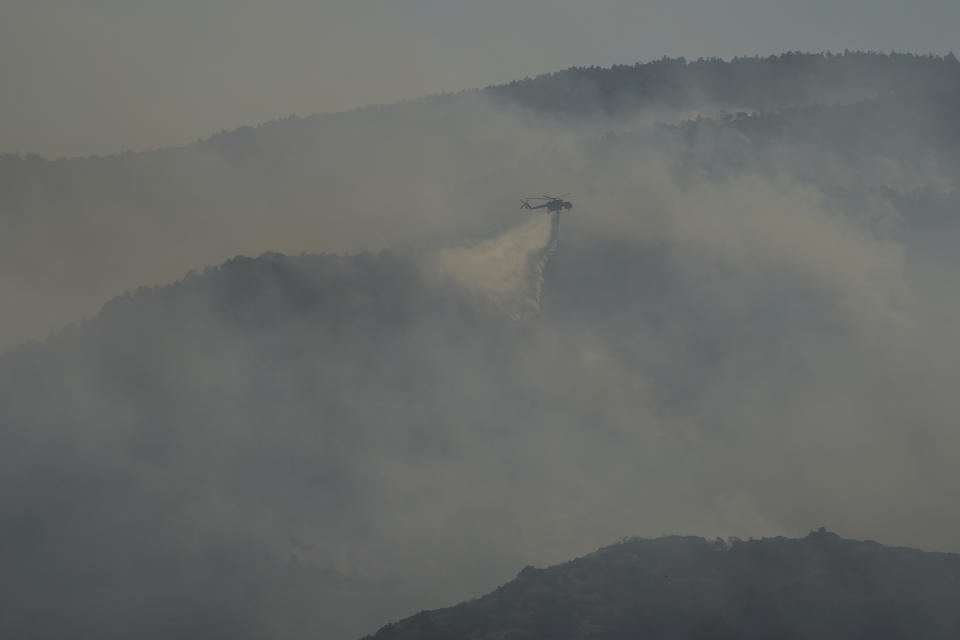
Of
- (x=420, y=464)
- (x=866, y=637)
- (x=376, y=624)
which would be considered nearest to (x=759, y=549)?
(x=866, y=637)

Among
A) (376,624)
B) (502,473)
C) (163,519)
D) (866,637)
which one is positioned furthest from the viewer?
(502,473)

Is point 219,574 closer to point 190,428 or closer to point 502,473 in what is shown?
point 190,428

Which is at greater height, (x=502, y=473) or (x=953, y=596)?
(x=502, y=473)

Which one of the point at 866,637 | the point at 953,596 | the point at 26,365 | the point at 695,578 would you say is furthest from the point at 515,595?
the point at 26,365

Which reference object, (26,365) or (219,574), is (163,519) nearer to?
(219,574)

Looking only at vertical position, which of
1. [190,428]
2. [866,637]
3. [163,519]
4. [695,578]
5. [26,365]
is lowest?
[866,637]

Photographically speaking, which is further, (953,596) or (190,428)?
(190,428)

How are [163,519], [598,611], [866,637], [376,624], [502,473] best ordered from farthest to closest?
[502,473] < [163,519] < [376,624] < [598,611] < [866,637]
